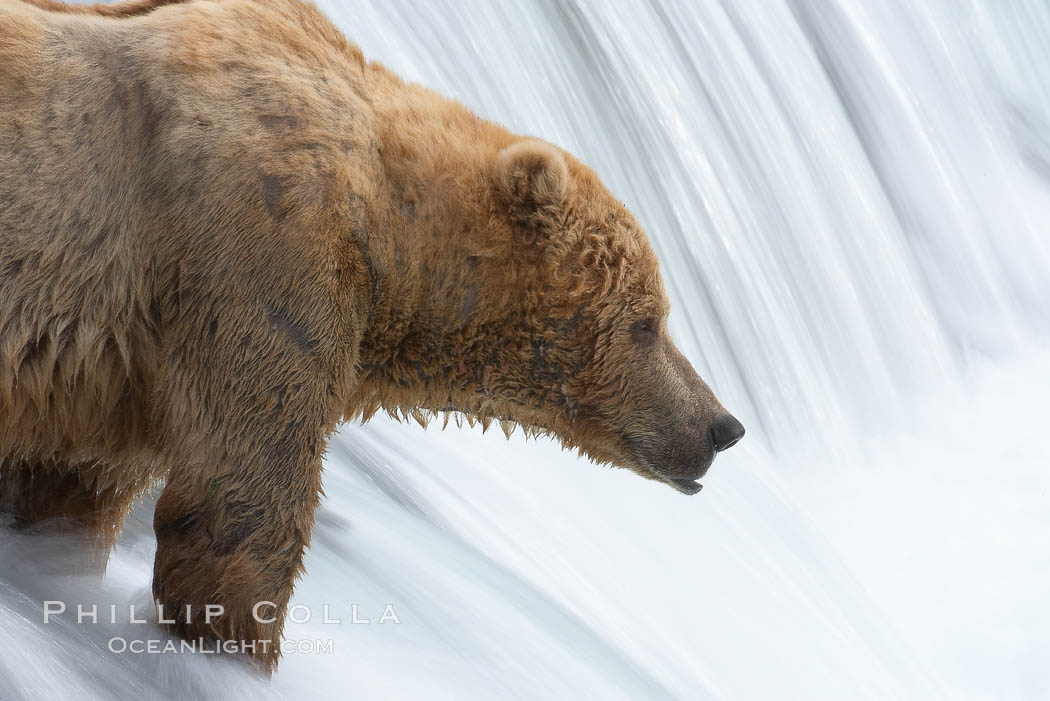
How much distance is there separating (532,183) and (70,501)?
1476 mm

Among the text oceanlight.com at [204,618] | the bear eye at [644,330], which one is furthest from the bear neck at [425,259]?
the text oceanlight.com at [204,618]

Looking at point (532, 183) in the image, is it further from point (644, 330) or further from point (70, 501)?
point (70, 501)

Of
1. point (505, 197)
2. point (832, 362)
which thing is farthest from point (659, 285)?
point (832, 362)

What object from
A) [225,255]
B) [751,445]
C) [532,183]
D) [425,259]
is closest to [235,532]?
[225,255]

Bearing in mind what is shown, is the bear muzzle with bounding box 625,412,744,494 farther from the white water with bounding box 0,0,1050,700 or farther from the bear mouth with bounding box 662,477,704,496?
the white water with bounding box 0,0,1050,700

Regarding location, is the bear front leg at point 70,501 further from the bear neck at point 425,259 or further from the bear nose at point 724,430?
the bear nose at point 724,430

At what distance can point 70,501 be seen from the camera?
3.33 metres

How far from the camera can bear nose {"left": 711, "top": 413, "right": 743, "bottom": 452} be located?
3.40m

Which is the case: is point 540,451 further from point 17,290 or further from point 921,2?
point 921,2

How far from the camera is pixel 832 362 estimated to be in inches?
333

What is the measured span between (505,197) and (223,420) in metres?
0.90

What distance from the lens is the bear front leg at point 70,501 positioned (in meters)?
3.28

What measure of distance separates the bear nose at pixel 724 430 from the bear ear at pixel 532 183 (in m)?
0.73

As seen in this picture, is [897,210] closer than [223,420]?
No
